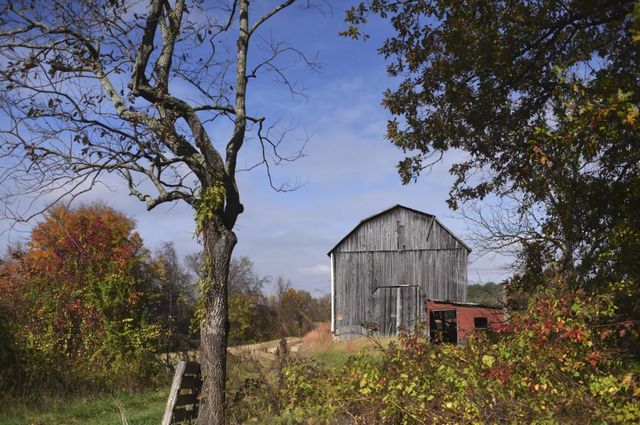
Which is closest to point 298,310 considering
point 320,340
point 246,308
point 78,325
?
point 246,308

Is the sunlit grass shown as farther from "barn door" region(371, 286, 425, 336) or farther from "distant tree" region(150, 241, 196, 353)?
"barn door" region(371, 286, 425, 336)

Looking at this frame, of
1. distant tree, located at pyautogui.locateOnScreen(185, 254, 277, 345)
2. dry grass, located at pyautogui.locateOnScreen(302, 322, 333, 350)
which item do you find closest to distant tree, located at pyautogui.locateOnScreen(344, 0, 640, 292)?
dry grass, located at pyautogui.locateOnScreen(302, 322, 333, 350)

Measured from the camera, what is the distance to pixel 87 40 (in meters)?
8.29

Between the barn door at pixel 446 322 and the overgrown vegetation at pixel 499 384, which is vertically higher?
the overgrown vegetation at pixel 499 384

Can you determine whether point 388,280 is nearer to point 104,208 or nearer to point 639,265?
point 104,208

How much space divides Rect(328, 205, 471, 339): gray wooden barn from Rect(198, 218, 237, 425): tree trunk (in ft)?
61.2

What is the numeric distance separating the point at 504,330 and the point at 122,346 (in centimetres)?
1159

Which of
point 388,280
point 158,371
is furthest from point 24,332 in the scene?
point 388,280

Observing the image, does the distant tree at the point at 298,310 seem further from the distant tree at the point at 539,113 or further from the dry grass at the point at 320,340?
the distant tree at the point at 539,113

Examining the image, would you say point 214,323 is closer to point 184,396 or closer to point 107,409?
point 184,396

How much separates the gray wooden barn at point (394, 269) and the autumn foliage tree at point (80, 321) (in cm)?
1254

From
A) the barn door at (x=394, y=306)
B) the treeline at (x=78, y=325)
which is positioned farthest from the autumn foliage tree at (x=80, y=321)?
the barn door at (x=394, y=306)

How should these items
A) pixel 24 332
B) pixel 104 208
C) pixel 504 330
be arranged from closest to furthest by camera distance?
pixel 504 330
pixel 24 332
pixel 104 208

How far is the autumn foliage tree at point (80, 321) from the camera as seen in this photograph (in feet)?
44.3
